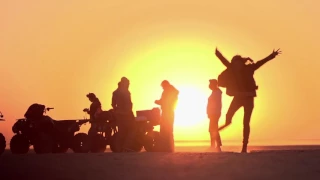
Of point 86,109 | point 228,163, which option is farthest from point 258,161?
point 86,109

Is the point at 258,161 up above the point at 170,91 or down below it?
below

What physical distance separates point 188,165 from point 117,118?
360 inches

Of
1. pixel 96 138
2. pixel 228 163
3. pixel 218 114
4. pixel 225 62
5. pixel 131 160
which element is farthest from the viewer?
pixel 96 138

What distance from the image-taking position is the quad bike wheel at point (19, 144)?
22.2 metres

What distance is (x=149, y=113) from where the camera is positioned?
77.2ft

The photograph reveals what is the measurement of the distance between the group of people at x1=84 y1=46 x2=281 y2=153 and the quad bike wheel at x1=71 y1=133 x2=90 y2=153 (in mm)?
344

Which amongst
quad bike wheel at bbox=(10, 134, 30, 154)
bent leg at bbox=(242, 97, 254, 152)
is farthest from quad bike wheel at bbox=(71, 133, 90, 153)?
bent leg at bbox=(242, 97, 254, 152)

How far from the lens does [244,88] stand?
17.2 metres

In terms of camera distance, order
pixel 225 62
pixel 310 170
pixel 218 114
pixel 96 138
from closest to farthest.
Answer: pixel 310 170, pixel 225 62, pixel 218 114, pixel 96 138

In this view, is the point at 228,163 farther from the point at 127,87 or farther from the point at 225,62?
the point at 127,87

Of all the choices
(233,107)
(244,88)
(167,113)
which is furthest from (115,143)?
(244,88)

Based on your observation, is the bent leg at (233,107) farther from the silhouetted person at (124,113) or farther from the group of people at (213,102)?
the silhouetted person at (124,113)

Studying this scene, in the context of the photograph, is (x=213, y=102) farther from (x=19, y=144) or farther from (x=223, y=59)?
(x=19, y=144)

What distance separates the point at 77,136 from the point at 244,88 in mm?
7958
